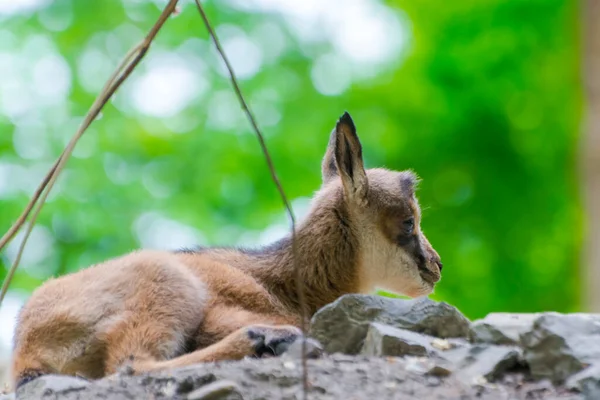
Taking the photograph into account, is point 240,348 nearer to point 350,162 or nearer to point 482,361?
point 482,361

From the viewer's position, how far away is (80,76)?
15727 mm

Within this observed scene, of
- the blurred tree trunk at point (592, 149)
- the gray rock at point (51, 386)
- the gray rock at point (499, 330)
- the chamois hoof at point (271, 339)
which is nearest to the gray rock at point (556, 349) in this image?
the gray rock at point (499, 330)

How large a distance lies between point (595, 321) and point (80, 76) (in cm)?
1226

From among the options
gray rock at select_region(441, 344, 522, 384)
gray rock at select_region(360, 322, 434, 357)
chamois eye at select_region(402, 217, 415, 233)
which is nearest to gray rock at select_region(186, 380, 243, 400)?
gray rock at select_region(360, 322, 434, 357)

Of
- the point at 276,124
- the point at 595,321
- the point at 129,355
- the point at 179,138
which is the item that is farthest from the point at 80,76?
the point at 595,321

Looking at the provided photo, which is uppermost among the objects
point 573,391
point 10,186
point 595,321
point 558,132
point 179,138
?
point 558,132

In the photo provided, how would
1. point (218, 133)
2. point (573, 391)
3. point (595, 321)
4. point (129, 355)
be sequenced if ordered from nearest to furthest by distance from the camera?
point (573, 391) → point (595, 321) → point (129, 355) → point (218, 133)

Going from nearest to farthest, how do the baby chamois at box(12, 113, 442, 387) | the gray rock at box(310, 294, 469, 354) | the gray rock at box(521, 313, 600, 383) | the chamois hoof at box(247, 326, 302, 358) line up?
the gray rock at box(521, 313, 600, 383) < the gray rock at box(310, 294, 469, 354) < the chamois hoof at box(247, 326, 302, 358) < the baby chamois at box(12, 113, 442, 387)

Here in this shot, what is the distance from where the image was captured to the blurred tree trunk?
10.4m

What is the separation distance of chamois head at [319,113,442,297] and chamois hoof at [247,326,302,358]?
1657mm

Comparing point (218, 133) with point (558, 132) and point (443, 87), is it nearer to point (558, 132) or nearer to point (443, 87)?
point (443, 87)

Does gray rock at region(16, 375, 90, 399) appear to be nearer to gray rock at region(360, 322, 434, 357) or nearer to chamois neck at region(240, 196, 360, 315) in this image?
gray rock at region(360, 322, 434, 357)

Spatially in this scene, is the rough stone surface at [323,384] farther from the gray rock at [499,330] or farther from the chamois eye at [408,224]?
the chamois eye at [408,224]

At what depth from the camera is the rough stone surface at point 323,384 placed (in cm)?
436
